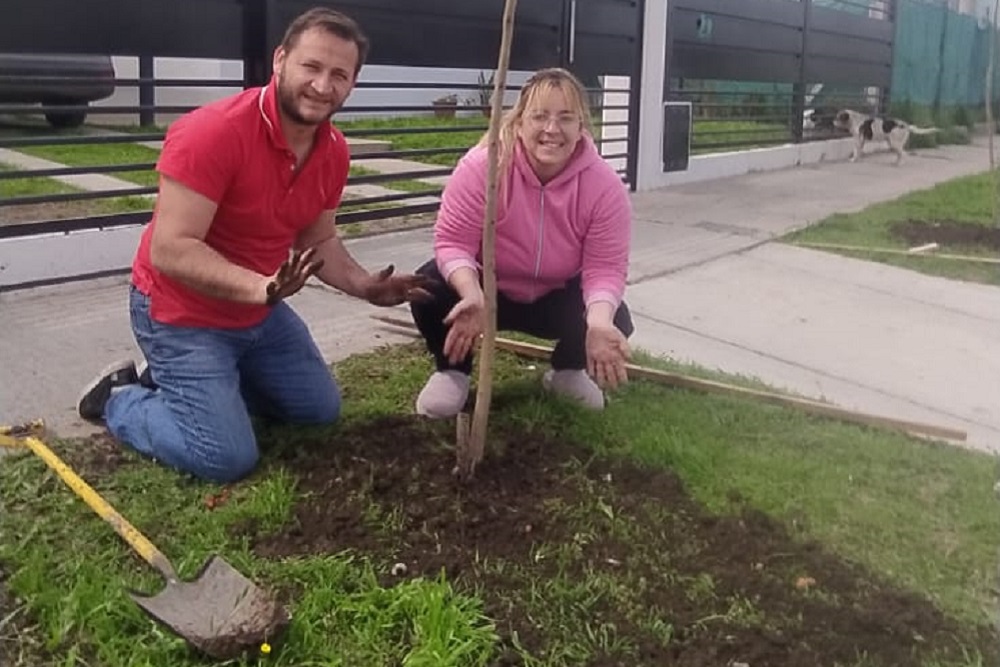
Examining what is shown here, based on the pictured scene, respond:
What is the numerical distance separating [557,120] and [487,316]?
65 cm

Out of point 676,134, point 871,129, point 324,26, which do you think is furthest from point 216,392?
point 871,129

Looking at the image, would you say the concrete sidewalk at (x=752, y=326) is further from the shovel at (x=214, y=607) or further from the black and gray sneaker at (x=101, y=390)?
the shovel at (x=214, y=607)

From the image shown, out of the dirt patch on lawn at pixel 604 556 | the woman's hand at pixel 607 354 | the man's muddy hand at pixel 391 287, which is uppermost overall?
the man's muddy hand at pixel 391 287

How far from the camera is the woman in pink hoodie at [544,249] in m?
3.27

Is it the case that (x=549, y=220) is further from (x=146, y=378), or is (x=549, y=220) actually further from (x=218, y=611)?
(x=218, y=611)

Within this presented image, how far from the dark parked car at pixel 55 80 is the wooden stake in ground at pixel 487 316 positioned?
249 cm

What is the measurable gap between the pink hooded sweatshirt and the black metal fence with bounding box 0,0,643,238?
252 cm

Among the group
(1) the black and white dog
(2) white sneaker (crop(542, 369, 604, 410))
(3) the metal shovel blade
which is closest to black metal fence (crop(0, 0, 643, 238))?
(2) white sneaker (crop(542, 369, 604, 410))

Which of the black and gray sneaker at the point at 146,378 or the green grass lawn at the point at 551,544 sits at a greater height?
the black and gray sneaker at the point at 146,378

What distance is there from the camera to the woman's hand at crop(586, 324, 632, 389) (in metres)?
3.16

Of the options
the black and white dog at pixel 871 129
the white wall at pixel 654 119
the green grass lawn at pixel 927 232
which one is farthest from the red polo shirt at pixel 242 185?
the black and white dog at pixel 871 129

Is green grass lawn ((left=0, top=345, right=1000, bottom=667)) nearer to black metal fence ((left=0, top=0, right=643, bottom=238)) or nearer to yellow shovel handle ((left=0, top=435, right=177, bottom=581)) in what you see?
yellow shovel handle ((left=0, top=435, right=177, bottom=581))

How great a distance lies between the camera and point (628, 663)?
7.48 feet

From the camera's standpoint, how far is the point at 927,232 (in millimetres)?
7887
